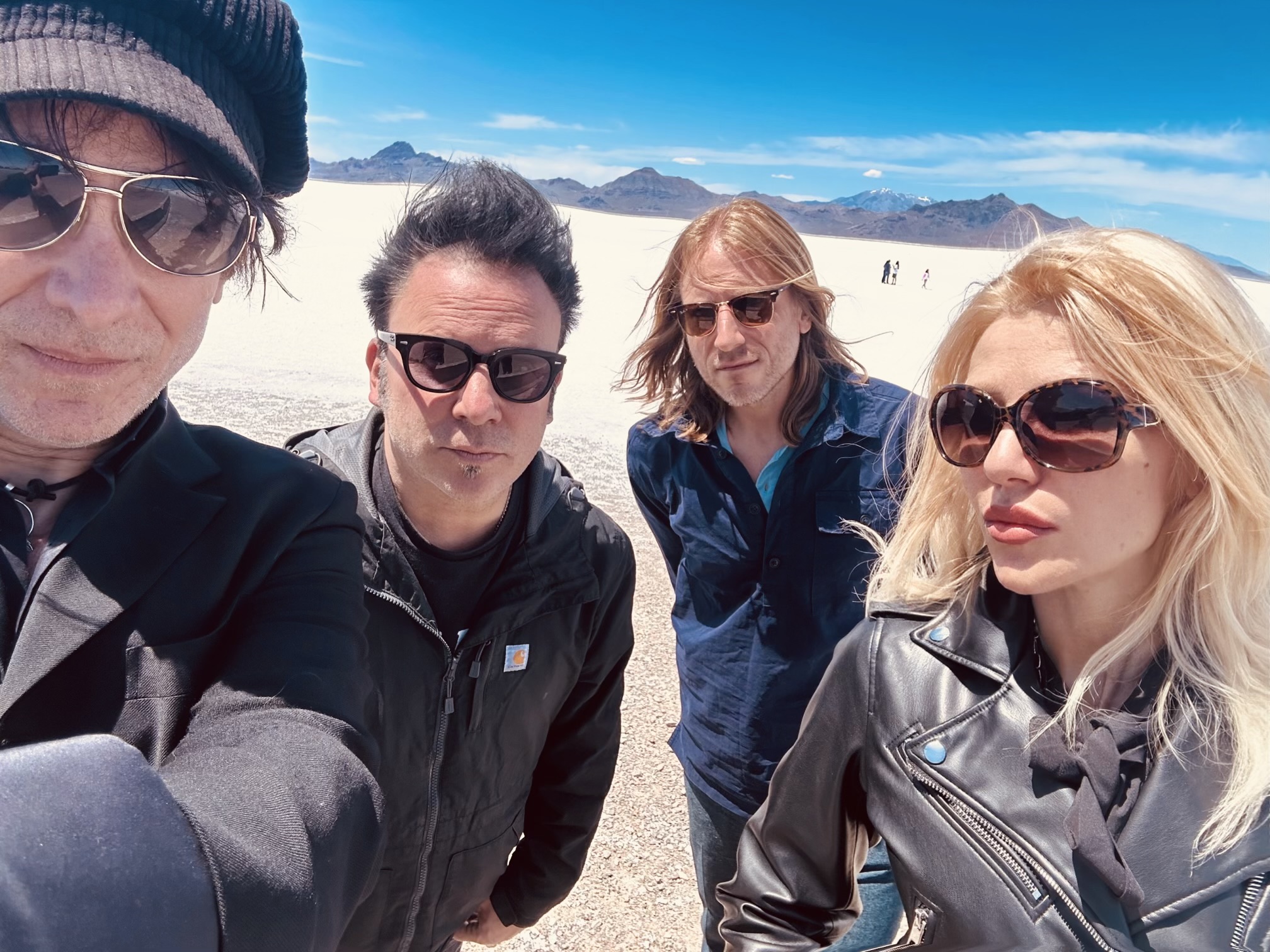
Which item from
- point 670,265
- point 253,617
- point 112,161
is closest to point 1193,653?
point 253,617

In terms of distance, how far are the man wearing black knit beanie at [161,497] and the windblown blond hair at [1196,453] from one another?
1300 millimetres

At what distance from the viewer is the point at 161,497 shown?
1254 mm

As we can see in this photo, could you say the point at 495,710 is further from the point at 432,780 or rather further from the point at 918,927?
the point at 918,927

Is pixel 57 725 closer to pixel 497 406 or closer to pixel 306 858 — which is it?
pixel 306 858

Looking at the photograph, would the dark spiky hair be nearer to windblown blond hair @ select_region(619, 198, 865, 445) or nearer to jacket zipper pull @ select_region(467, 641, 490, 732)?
jacket zipper pull @ select_region(467, 641, 490, 732)

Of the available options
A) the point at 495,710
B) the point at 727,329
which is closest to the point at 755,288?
the point at 727,329

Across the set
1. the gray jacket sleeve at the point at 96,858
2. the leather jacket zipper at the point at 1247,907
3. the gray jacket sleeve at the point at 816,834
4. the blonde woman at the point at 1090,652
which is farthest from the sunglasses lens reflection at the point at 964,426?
the gray jacket sleeve at the point at 96,858

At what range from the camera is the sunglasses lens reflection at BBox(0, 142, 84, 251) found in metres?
1.12

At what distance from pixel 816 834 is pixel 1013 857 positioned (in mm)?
505

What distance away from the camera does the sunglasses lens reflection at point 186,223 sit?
3.96 ft

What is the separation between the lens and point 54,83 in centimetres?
108

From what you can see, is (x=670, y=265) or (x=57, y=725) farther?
(x=670, y=265)

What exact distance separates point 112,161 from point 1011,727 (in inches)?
68.7

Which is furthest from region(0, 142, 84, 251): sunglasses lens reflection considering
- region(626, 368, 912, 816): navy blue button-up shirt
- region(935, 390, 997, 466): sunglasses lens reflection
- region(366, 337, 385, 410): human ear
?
region(626, 368, 912, 816): navy blue button-up shirt
